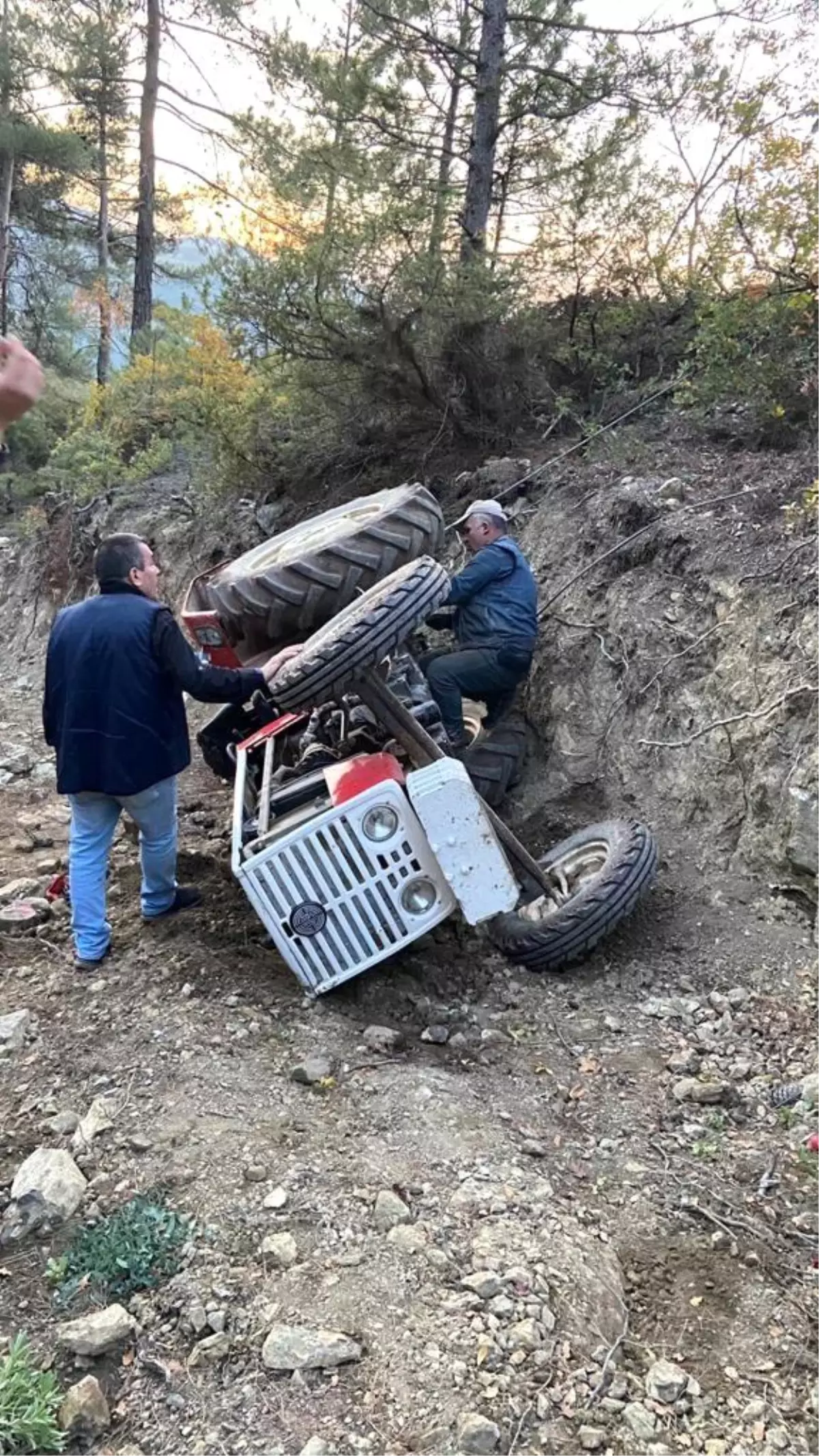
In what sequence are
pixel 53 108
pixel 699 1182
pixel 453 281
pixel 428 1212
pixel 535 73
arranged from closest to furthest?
pixel 428 1212, pixel 699 1182, pixel 453 281, pixel 535 73, pixel 53 108

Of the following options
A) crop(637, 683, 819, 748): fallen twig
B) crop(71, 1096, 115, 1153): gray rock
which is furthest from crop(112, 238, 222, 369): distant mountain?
crop(71, 1096, 115, 1153): gray rock

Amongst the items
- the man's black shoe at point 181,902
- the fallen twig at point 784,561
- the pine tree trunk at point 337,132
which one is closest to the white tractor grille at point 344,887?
the man's black shoe at point 181,902

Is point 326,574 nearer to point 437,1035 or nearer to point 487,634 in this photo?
point 487,634

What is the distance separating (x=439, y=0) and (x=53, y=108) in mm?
11231

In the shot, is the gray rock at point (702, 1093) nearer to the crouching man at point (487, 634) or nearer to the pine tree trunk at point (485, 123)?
the crouching man at point (487, 634)

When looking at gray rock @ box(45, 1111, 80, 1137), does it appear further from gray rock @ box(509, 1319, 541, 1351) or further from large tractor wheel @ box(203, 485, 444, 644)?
large tractor wheel @ box(203, 485, 444, 644)

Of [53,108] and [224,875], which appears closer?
[224,875]

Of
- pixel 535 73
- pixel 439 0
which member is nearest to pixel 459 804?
pixel 535 73

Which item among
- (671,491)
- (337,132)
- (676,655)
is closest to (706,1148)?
(676,655)

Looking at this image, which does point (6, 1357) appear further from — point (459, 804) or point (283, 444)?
point (283, 444)

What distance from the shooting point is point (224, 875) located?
4598mm

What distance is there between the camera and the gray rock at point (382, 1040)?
319 cm

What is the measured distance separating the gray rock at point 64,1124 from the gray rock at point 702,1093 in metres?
1.86

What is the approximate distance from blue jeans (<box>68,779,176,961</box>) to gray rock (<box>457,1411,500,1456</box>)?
2443 mm
